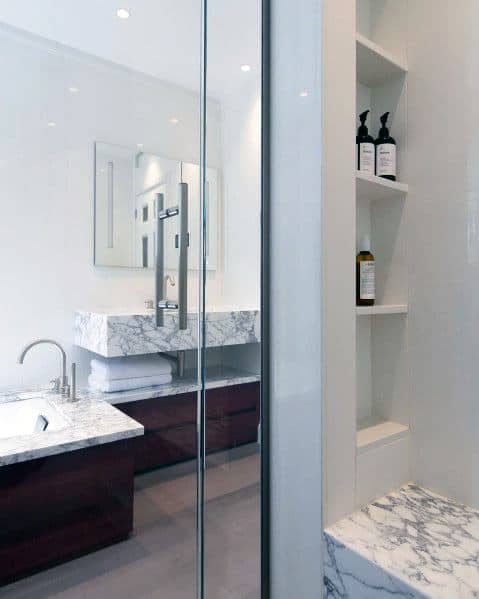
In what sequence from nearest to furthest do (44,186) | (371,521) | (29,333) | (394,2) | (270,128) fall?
(371,521) → (270,128) → (394,2) → (29,333) → (44,186)

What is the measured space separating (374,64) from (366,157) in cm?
26

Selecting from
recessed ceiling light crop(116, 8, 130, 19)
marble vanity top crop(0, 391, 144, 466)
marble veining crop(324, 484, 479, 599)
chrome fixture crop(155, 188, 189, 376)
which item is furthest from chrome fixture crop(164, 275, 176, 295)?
recessed ceiling light crop(116, 8, 130, 19)

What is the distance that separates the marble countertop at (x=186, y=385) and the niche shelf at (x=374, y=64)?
2.92 feet

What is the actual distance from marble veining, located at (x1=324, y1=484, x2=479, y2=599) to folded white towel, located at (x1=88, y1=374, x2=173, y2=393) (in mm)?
707

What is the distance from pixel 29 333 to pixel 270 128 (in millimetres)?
1232

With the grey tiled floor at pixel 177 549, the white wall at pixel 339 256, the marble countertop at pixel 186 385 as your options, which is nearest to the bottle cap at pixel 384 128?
the white wall at pixel 339 256

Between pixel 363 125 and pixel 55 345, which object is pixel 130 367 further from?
pixel 363 125

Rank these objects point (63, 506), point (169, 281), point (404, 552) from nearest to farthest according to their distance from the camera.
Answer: point (404, 552), point (63, 506), point (169, 281)

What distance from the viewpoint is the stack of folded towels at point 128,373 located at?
1306 mm

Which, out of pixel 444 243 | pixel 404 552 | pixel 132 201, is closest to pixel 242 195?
pixel 444 243

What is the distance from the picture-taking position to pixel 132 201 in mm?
1564

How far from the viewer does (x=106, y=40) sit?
1.71 m

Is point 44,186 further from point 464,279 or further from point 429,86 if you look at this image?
point 464,279

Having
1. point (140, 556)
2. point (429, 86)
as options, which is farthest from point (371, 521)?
point (429, 86)
